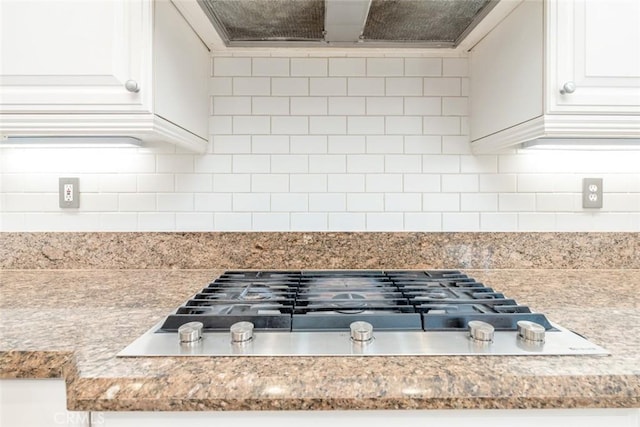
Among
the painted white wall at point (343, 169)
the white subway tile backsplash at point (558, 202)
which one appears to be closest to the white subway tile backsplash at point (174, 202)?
the painted white wall at point (343, 169)

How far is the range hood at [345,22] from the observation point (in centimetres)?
99

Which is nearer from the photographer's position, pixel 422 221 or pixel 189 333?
pixel 189 333

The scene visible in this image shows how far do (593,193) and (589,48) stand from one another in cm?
58

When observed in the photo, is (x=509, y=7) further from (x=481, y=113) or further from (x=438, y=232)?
(x=438, y=232)

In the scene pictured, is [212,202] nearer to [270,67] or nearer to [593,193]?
[270,67]

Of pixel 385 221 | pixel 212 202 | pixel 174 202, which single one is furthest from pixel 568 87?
pixel 174 202

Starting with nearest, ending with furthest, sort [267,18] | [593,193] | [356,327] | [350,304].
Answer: [356,327]
[350,304]
[267,18]
[593,193]

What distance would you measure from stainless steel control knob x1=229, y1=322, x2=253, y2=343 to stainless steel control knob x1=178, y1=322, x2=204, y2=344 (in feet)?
0.18

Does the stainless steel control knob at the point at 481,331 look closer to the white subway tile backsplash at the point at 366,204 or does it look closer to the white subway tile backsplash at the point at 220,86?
the white subway tile backsplash at the point at 366,204

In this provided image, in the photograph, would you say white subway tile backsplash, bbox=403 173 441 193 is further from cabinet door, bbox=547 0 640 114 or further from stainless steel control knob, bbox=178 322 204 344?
stainless steel control knob, bbox=178 322 204 344

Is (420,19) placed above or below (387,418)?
above

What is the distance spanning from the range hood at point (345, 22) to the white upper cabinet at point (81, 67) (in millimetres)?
216

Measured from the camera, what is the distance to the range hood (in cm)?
99

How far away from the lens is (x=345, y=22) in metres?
1.04
